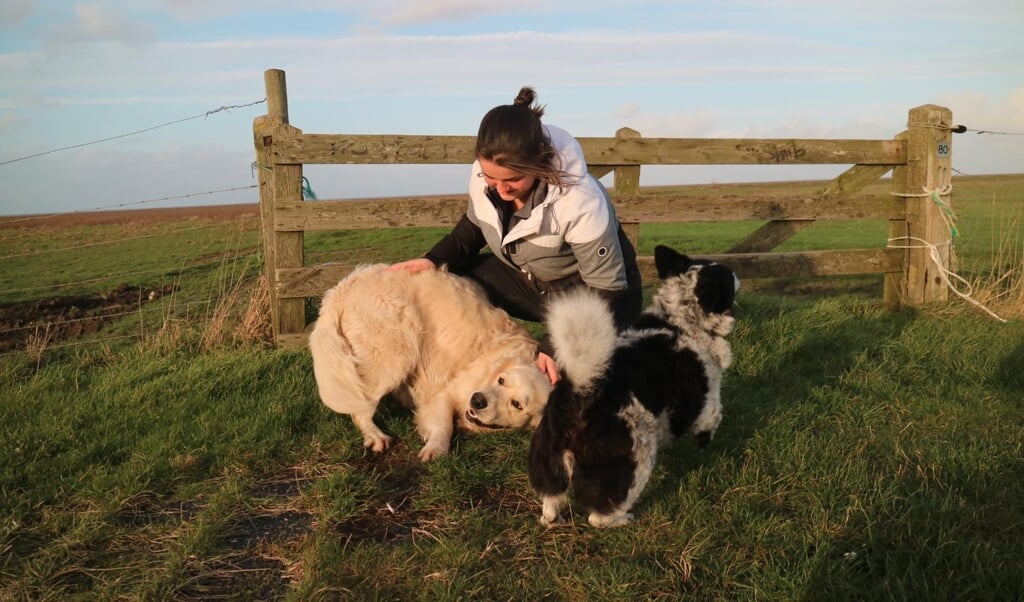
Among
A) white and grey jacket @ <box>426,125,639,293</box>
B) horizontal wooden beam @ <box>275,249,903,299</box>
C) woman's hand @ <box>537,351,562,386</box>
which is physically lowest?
woman's hand @ <box>537,351,562,386</box>

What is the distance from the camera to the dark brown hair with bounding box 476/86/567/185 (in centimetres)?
363

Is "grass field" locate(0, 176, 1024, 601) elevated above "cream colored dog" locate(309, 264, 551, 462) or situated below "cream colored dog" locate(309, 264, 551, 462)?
below

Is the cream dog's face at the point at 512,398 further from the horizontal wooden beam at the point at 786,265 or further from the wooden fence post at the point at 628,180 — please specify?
the wooden fence post at the point at 628,180

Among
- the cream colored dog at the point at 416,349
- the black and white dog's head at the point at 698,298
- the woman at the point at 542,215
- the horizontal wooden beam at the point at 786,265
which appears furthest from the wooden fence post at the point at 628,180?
the black and white dog's head at the point at 698,298

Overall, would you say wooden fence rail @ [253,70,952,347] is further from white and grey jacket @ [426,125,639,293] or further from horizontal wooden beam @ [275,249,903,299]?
white and grey jacket @ [426,125,639,293]

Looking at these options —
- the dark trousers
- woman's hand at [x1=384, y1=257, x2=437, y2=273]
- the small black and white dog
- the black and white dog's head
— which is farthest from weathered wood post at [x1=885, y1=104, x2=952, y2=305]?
woman's hand at [x1=384, y1=257, x2=437, y2=273]

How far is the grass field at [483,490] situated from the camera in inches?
112

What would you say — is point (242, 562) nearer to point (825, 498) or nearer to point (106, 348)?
point (825, 498)

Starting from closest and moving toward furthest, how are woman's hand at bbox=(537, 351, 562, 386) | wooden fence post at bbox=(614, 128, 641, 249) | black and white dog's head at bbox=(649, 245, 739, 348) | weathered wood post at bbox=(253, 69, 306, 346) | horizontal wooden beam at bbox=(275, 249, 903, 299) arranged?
1. black and white dog's head at bbox=(649, 245, 739, 348)
2. woman's hand at bbox=(537, 351, 562, 386)
3. weathered wood post at bbox=(253, 69, 306, 346)
4. horizontal wooden beam at bbox=(275, 249, 903, 299)
5. wooden fence post at bbox=(614, 128, 641, 249)

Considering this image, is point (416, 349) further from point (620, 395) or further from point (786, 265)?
point (786, 265)

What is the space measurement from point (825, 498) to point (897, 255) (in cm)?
518

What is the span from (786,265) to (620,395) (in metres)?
4.80

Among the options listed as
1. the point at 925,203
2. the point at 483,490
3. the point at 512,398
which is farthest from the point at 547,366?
the point at 925,203

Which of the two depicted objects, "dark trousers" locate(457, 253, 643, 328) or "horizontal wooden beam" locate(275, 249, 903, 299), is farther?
"horizontal wooden beam" locate(275, 249, 903, 299)
